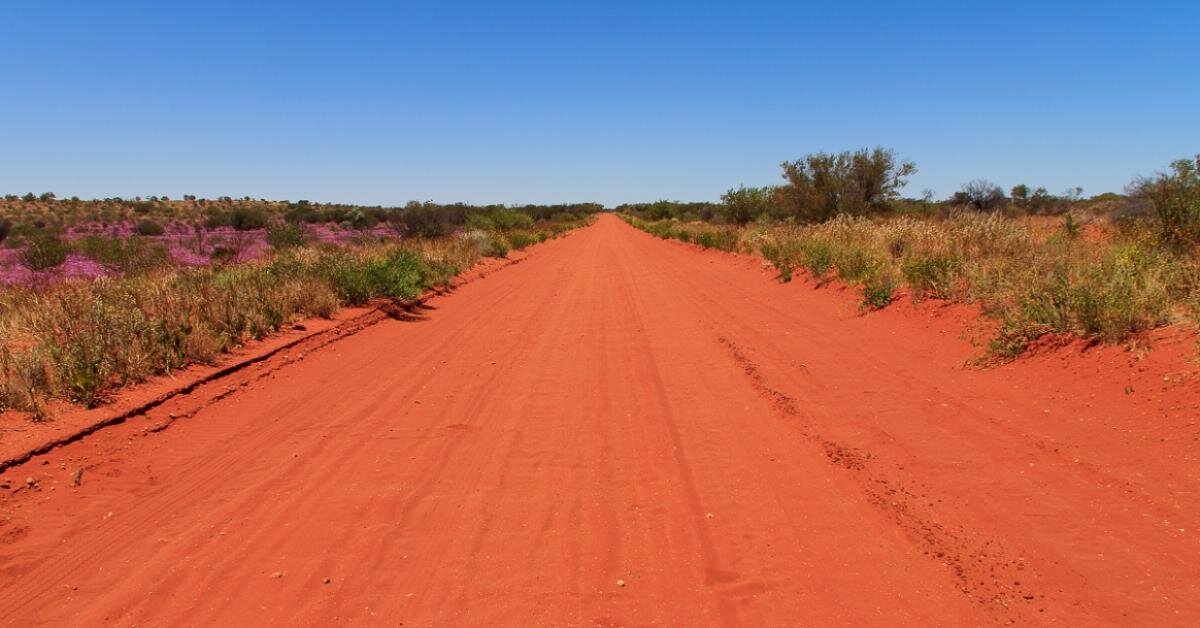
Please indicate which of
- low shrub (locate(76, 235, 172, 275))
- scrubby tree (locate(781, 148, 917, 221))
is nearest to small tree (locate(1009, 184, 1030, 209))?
scrubby tree (locate(781, 148, 917, 221))

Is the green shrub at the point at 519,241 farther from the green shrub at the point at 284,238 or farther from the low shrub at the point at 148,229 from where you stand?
the low shrub at the point at 148,229

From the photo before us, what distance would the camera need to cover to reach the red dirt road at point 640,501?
4.04 meters

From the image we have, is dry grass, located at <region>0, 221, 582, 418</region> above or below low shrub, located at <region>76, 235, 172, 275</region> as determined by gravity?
below

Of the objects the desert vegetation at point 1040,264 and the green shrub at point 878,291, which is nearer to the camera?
the desert vegetation at point 1040,264

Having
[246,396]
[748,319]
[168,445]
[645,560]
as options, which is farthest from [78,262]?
[645,560]

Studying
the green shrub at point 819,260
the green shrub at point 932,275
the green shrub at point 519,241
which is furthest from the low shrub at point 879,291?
the green shrub at point 519,241

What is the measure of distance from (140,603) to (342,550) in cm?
113

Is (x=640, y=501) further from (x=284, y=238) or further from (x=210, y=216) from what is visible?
(x=210, y=216)

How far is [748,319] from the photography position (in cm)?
1400

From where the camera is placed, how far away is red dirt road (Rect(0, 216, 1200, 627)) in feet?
13.3

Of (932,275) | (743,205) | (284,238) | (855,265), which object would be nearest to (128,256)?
(284,238)

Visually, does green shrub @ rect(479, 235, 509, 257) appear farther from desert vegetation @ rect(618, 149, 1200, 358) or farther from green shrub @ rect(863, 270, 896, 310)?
green shrub @ rect(863, 270, 896, 310)

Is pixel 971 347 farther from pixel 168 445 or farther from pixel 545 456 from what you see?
pixel 168 445

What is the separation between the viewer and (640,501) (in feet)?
17.7
